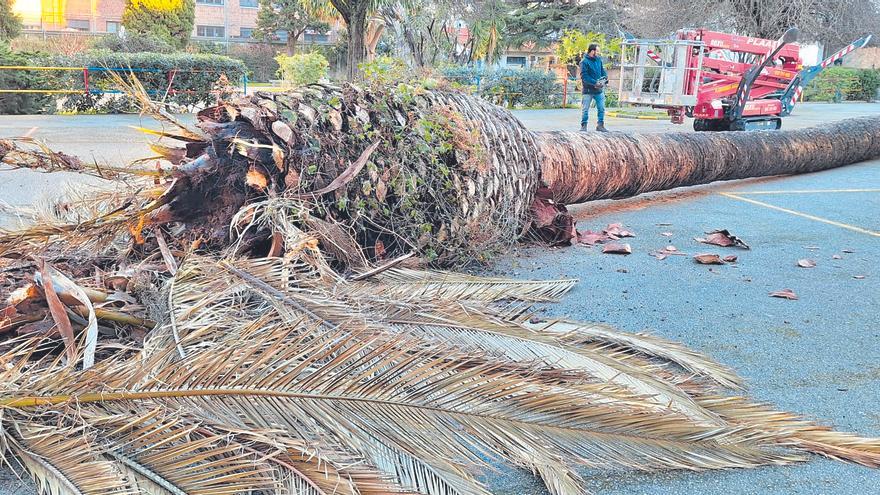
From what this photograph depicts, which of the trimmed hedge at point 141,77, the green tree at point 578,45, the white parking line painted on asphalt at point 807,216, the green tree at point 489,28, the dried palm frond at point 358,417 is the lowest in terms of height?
the dried palm frond at point 358,417

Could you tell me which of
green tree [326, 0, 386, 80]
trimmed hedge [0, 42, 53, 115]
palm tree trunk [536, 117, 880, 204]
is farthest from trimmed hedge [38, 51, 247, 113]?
palm tree trunk [536, 117, 880, 204]

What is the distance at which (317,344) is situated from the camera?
2135 millimetres

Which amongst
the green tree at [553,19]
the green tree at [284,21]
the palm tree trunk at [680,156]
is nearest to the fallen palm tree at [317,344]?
the palm tree trunk at [680,156]

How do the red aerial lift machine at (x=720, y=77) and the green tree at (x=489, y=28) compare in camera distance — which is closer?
the red aerial lift machine at (x=720, y=77)

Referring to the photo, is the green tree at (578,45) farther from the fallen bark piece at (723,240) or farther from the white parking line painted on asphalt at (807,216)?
the fallen bark piece at (723,240)

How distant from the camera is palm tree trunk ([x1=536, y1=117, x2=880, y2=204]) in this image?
19.0ft

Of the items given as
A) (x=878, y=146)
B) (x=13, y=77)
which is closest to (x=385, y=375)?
(x=878, y=146)

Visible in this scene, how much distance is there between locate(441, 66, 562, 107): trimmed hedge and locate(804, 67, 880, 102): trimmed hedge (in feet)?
56.7

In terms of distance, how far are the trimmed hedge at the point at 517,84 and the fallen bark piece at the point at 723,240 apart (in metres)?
19.4

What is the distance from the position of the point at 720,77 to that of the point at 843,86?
25.0 metres

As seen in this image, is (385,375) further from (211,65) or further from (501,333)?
(211,65)

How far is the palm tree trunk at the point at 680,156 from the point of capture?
580 centimetres

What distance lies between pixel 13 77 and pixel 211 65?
4752 mm

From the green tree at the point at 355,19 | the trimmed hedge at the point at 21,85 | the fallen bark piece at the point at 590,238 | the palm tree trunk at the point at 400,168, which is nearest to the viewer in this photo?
→ the palm tree trunk at the point at 400,168
